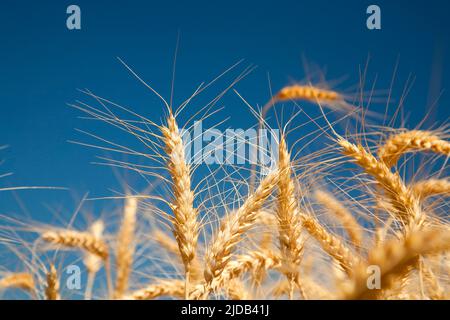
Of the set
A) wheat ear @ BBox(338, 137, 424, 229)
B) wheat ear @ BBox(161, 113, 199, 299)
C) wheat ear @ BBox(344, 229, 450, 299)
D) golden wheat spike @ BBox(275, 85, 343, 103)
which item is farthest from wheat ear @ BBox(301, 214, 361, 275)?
golden wheat spike @ BBox(275, 85, 343, 103)

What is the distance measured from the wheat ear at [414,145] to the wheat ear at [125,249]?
1.55m

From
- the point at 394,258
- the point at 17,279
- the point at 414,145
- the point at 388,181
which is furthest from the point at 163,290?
the point at 394,258

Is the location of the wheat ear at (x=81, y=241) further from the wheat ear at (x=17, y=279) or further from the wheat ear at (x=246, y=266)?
the wheat ear at (x=246, y=266)

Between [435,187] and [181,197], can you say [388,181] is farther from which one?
[181,197]

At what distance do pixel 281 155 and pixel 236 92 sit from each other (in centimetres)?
37

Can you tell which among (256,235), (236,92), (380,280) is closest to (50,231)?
(256,235)

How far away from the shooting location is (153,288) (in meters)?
2.65

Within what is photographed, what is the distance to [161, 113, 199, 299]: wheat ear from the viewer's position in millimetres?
1756

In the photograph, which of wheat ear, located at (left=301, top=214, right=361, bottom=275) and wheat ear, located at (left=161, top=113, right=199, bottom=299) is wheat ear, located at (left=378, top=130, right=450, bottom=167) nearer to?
wheat ear, located at (left=301, top=214, right=361, bottom=275)

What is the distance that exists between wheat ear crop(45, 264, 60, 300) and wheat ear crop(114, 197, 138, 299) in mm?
851

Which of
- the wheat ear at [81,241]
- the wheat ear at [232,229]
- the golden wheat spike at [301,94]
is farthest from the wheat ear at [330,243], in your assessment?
the golden wheat spike at [301,94]

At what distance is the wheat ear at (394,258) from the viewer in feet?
2.68

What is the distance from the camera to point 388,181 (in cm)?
224

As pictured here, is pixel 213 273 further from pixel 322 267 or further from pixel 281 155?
pixel 322 267
